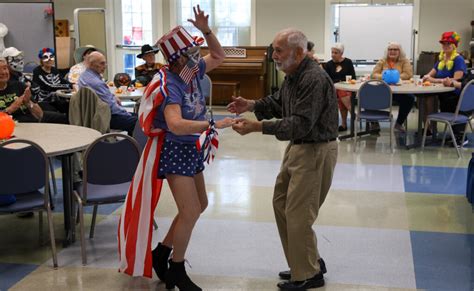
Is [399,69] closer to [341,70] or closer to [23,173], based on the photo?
[341,70]

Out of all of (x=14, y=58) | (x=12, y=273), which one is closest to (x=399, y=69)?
(x=14, y=58)

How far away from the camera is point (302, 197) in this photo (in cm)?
315

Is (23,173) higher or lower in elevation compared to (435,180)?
higher

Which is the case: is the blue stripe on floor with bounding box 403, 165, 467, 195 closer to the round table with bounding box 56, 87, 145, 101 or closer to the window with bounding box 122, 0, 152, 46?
the round table with bounding box 56, 87, 145, 101

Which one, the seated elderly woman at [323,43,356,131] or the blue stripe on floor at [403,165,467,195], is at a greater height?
the seated elderly woman at [323,43,356,131]

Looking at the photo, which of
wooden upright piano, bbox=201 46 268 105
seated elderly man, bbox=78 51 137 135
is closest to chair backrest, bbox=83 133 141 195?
seated elderly man, bbox=78 51 137 135

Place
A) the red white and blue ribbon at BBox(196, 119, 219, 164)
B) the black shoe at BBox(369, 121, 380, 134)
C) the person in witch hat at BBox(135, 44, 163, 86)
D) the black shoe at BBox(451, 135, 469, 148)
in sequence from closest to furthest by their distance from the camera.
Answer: the red white and blue ribbon at BBox(196, 119, 219, 164) → the black shoe at BBox(451, 135, 469, 148) → the person in witch hat at BBox(135, 44, 163, 86) → the black shoe at BBox(369, 121, 380, 134)

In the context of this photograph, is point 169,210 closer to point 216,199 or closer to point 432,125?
point 216,199

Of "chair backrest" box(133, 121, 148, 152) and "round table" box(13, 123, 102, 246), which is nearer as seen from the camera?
"round table" box(13, 123, 102, 246)

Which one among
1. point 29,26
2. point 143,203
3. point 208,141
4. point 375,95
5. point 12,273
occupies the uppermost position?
point 29,26

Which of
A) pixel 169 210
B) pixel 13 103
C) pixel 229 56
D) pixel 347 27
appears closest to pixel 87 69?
pixel 13 103

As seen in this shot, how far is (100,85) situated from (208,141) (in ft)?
9.46

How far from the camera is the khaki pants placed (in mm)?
3129

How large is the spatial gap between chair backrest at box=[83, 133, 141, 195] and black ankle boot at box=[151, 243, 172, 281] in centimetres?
62
